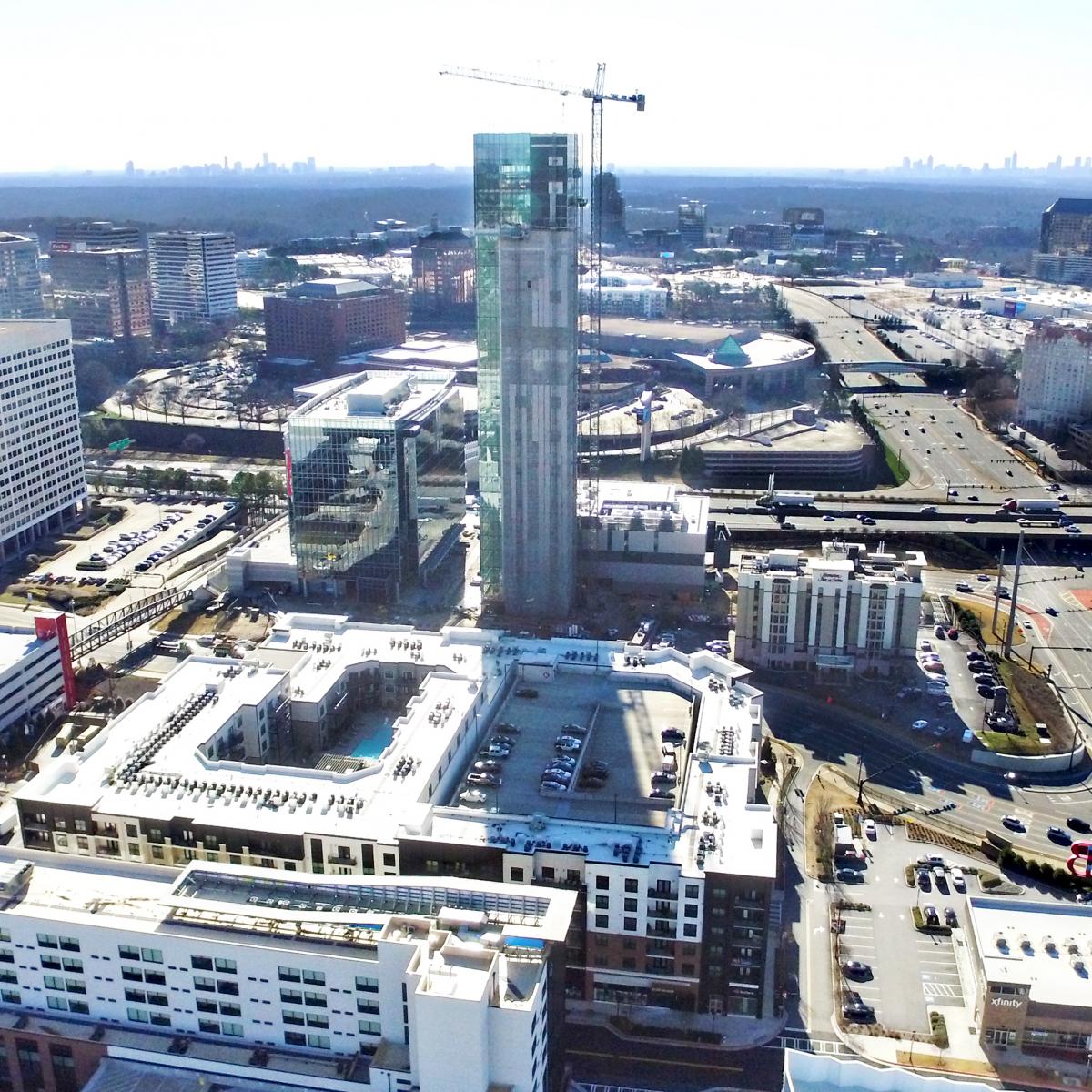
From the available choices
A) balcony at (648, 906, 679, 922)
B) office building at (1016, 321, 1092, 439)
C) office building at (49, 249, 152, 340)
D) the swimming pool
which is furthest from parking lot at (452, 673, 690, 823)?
office building at (49, 249, 152, 340)

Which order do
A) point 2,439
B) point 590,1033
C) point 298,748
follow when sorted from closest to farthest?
point 590,1033
point 298,748
point 2,439

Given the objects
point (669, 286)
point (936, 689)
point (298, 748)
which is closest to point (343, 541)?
point (298, 748)

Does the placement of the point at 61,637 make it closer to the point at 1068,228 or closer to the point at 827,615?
the point at 827,615

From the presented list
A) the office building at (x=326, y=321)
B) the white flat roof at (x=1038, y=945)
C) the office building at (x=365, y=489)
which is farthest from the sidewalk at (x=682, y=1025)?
the office building at (x=326, y=321)

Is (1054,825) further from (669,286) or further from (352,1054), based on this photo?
(669,286)

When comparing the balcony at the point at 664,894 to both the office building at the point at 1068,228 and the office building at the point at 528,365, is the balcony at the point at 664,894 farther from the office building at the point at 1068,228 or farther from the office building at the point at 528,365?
the office building at the point at 1068,228

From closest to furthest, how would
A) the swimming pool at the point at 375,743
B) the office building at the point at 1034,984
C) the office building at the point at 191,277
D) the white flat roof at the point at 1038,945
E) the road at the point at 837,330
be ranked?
the office building at the point at 1034,984, the white flat roof at the point at 1038,945, the swimming pool at the point at 375,743, the road at the point at 837,330, the office building at the point at 191,277

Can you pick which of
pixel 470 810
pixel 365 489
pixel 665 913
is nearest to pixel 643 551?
pixel 365 489
